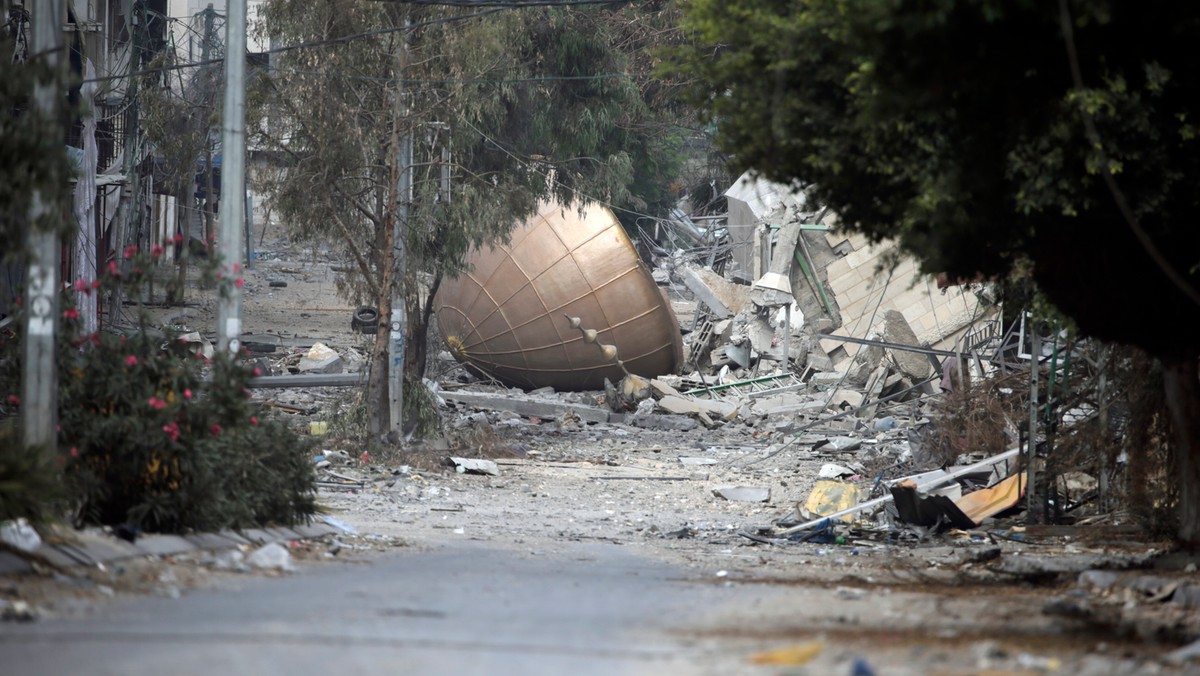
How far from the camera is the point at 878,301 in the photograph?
26156 mm

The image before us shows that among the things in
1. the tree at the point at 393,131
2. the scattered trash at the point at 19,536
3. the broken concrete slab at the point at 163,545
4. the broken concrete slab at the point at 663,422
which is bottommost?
the broken concrete slab at the point at 663,422

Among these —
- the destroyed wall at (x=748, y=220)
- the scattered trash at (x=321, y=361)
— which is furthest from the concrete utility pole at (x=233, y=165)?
the destroyed wall at (x=748, y=220)

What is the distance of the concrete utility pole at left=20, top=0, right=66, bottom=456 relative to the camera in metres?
7.66

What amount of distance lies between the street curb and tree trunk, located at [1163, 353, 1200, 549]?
6736 millimetres

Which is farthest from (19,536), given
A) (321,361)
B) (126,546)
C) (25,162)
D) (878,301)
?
(878,301)

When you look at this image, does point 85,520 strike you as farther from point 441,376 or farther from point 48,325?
point 441,376

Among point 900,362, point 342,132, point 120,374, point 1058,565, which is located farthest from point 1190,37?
point 900,362

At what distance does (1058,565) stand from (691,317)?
Result: 1078 inches

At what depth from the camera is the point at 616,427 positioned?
77.2ft

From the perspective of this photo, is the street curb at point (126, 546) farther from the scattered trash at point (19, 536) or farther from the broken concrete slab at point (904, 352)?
the broken concrete slab at point (904, 352)

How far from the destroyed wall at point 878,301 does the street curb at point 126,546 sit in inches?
723

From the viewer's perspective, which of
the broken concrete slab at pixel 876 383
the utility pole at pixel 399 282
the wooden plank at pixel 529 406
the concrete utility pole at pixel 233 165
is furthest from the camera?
the wooden plank at pixel 529 406

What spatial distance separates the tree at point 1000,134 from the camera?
6309mm

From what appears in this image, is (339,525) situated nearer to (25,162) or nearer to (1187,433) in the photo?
(25,162)
